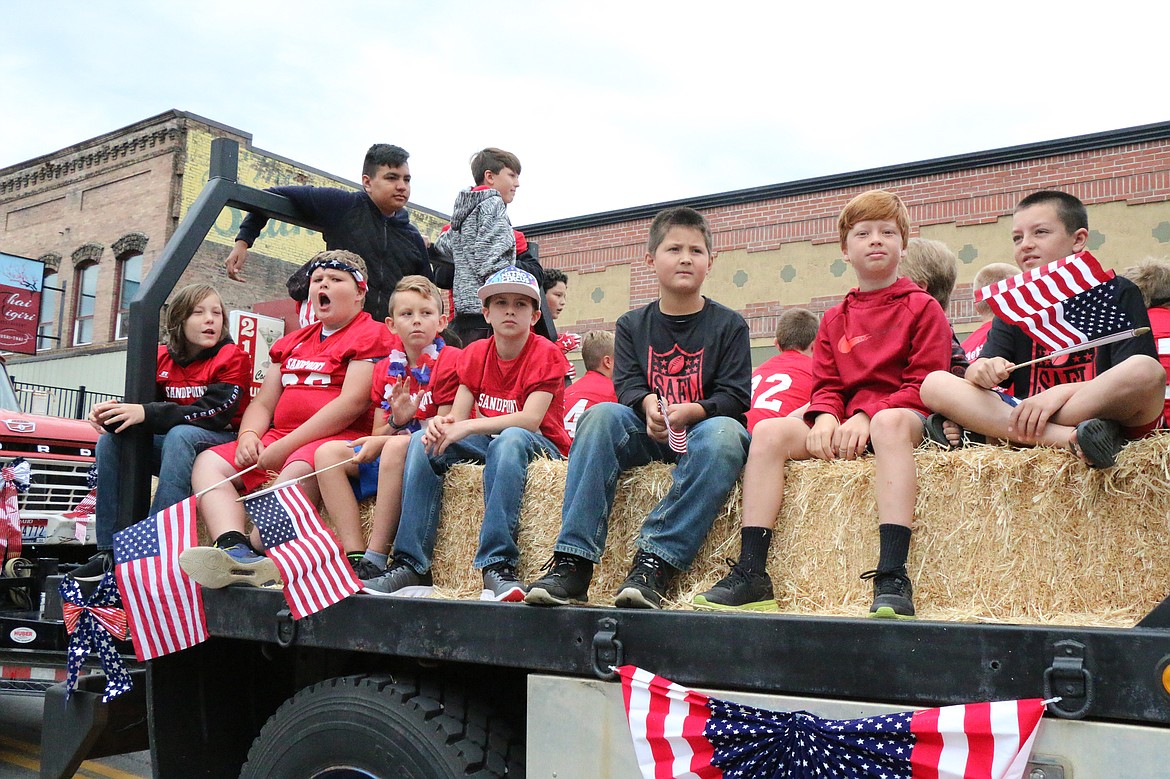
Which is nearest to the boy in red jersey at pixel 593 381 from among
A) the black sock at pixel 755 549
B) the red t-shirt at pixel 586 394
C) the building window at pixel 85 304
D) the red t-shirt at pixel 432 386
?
the red t-shirt at pixel 586 394

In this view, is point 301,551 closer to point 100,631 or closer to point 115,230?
point 100,631

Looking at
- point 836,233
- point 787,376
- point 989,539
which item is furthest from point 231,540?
point 836,233

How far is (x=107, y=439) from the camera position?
15.3 ft

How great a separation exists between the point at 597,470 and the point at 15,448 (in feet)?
22.5

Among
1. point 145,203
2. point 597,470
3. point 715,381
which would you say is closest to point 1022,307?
point 715,381

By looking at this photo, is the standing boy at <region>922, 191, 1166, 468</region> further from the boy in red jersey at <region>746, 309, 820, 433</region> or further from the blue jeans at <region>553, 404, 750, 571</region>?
the boy in red jersey at <region>746, 309, 820, 433</region>

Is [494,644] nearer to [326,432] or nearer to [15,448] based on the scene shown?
[326,432]

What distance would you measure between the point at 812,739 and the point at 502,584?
121 cm

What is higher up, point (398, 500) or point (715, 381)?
point (715, 381)

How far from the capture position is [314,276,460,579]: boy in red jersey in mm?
4031

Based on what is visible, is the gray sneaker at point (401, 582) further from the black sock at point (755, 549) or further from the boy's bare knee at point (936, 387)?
the boy's bare knee at point (936, 387)

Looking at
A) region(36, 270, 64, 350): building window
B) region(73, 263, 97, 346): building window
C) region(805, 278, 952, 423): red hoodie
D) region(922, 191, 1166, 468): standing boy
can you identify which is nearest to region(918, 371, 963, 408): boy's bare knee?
region(922, 191, 1166, 468): standing boy

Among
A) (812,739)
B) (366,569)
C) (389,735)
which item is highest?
(366,569)

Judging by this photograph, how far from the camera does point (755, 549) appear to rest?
117 inches
